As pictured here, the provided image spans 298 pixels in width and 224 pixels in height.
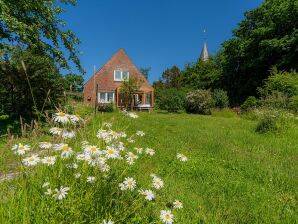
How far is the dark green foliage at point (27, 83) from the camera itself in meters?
10.9

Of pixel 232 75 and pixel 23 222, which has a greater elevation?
pixel 232 75

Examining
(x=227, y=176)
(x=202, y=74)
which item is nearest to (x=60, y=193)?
(x=227, y=176)

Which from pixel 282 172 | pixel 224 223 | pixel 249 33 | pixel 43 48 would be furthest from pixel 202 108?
pixel 224 223

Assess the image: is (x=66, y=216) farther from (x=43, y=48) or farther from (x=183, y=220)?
(x=43, y=48)

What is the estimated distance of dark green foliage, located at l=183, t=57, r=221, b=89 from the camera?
3741cm

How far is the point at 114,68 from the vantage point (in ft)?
111

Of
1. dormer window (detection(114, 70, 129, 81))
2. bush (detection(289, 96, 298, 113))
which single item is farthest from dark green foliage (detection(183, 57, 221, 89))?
bush (detection(289, 96, 298, 113))

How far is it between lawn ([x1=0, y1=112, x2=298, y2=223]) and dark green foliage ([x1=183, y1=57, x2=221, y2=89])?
29.7 m

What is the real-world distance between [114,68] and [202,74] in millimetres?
14518

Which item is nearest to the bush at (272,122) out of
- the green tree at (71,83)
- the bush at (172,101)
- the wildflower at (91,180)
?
the green tree at (71,83)

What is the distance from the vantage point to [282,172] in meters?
5.17

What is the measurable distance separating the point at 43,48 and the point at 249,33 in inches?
1040

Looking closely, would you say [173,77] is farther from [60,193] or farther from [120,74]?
[60,193]

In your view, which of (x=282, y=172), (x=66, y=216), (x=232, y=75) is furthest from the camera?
(x=232, y=75)
